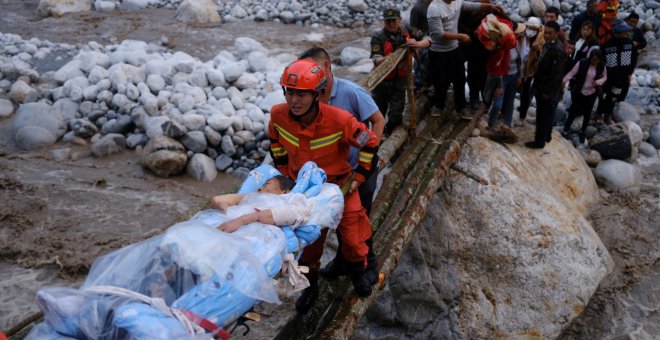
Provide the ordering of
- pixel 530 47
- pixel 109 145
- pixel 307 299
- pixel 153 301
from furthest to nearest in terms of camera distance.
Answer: pixel 109 145 < pixel 530 47 < pixel 307 299 < pixel 153 301

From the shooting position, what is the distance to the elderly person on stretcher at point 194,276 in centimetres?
205

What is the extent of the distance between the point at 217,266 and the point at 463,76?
13.6 ft

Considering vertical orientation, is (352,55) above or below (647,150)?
above

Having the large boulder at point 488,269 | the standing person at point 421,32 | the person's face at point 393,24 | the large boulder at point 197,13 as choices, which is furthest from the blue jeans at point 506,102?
the large boulder at point 197,13

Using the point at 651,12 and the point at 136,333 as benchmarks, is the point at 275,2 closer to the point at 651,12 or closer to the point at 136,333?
the point at 651,12

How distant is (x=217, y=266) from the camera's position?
2283 millimetres

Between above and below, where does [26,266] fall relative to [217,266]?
below

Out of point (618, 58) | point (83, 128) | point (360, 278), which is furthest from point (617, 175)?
point (83, 128)

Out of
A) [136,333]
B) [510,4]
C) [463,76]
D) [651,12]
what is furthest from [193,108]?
[651,12]

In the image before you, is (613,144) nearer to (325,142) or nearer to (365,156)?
(365,156)

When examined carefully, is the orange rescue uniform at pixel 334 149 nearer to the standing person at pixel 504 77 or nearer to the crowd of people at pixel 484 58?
the crowd of people at pixel 484 58

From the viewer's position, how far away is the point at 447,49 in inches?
221

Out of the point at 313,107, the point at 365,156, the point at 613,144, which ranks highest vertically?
the point at 313,107

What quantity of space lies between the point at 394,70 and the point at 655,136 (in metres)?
4.53
